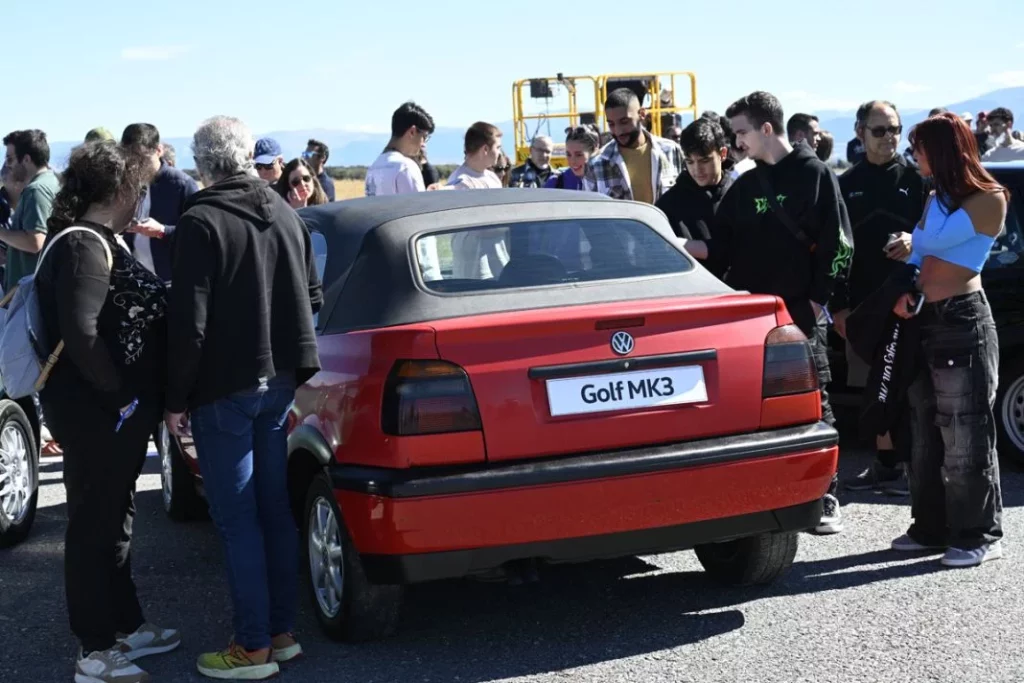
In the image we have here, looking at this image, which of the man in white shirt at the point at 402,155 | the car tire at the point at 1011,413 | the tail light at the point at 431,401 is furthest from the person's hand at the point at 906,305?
the man in white shirt at the point at 402,155

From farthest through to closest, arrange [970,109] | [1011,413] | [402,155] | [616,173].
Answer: [970,109], [402,155], [616,173], [1011,413]

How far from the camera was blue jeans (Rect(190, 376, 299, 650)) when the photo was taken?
4.47 metres

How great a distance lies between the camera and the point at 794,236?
600cm

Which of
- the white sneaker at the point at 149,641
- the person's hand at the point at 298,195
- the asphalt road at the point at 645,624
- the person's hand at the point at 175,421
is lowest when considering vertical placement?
the asphalt road at the point at 645,624

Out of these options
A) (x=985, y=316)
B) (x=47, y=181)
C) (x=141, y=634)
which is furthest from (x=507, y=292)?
(x=47, y=181)

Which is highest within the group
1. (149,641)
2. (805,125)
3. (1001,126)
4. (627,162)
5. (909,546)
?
(805,125)

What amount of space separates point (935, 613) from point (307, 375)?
2551mm

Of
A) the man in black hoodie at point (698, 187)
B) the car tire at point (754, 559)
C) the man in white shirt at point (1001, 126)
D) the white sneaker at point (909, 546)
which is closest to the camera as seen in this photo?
the car tire at point (754, 559)

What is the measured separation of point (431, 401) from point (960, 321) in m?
2.56

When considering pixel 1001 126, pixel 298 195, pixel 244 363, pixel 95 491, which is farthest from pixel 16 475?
pixel 1001 126

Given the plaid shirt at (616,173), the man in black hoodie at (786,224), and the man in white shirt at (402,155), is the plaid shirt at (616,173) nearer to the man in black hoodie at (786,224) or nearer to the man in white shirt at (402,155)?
the man in white shirt at (402,155)

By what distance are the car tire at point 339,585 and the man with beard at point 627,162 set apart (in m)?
3.88

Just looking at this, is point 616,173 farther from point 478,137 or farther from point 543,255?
point 543,255

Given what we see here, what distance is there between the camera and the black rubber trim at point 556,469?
4.32 meters
